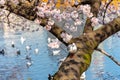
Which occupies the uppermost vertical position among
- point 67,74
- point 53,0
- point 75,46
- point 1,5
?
point 53,0

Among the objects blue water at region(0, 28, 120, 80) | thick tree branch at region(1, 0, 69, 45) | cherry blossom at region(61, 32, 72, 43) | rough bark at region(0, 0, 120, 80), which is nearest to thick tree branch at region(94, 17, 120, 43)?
rough bark at region(0, 0, 120, 80)

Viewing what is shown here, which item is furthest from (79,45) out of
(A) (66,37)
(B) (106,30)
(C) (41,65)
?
(C) (41,65)

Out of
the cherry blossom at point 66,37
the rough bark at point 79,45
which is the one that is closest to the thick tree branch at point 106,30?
the rough bark at point 79,45

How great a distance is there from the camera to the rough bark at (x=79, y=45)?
5.15 meters

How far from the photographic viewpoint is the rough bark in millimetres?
5148

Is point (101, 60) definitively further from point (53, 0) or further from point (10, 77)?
point (53, 0)

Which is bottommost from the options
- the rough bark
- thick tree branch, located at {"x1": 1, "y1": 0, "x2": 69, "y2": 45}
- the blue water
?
the rough bark

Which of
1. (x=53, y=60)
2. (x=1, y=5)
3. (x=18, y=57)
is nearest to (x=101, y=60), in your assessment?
(x=53, y=60)

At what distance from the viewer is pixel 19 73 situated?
3981 cm

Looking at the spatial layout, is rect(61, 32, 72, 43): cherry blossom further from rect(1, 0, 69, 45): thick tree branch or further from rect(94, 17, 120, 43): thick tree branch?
rect(94, 17, 120, 43): thick tree branch

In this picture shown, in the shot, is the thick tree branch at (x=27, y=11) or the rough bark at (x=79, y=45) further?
the thick tree branch at (x=27, y=11)

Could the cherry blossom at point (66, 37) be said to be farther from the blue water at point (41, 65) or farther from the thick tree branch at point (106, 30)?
the blue water at point (41, 65)

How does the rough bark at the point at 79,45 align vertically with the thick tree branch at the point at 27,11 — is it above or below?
below

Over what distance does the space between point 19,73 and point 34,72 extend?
2.51 meters
